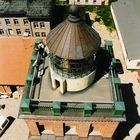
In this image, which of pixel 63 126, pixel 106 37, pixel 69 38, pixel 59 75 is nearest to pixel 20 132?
pixel 63 126

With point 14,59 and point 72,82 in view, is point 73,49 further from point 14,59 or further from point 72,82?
point 14,59

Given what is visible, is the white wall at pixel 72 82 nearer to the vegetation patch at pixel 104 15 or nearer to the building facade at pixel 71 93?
the building facade at pixel 71 93

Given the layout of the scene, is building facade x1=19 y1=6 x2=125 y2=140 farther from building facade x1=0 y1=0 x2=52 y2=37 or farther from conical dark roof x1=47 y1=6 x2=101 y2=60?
building facade x1=0 y1=0 x2=52 y2=37

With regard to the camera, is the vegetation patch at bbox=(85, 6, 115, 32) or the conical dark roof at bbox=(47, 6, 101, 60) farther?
the vegetation patch at bbox=(85, 6, 115, 32)

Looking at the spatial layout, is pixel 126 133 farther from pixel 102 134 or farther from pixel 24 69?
pixel 24 69

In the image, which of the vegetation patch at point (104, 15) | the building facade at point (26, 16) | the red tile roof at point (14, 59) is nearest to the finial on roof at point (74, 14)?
the red tile roof at point (14, 59)

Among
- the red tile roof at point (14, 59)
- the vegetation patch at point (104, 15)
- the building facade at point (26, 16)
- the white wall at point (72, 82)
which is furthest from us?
the vegetation patch at point (104, 15)

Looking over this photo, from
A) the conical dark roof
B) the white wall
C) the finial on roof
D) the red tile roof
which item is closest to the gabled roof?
the red tile roof

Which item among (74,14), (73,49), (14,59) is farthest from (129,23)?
(74,14)
